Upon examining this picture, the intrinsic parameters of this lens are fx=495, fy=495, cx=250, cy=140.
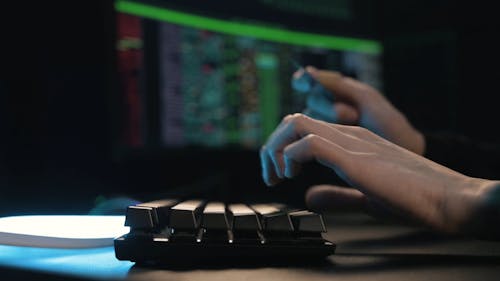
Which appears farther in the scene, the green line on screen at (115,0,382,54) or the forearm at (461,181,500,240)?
the green line on screen at (115,0,382,54)

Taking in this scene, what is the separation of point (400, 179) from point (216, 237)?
Answer: 141 millimetres

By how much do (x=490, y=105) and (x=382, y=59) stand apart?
0.43 meters

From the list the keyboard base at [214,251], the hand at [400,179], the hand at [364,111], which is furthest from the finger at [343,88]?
the keyboard base at [214,251]

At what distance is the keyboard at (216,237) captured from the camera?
0.31 m

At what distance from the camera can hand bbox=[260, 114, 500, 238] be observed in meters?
0.36

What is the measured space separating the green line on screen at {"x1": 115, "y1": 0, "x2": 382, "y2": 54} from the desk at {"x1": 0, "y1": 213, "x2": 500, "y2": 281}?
1.67 ft

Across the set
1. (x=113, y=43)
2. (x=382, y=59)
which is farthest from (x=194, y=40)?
(x=382, y=59)

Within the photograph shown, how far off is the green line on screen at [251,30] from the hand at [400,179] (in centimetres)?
48

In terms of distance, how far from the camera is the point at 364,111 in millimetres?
788

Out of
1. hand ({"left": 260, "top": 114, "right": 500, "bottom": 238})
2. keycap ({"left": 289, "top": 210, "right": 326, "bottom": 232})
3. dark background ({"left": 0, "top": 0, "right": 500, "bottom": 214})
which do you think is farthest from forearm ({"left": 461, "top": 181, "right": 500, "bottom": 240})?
dark background ({"left": 0, "top": 0, "right": 500, "bottom": 214})

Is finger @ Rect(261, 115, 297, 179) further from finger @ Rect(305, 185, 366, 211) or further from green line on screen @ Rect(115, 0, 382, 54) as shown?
green line on screen @ Rect(115, 0, 382, 54)

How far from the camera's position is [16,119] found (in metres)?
0.74

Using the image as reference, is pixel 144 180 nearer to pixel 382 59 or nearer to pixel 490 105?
pixel 382 59

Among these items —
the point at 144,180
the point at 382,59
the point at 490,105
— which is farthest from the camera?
the point at 490,105
